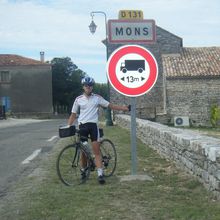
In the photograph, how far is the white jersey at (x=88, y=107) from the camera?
322 inches

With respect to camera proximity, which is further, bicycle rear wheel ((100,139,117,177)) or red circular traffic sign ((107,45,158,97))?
bicycle rear wheel ((100,139,117,177))

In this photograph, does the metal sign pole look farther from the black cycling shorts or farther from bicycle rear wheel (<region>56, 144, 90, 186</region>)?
bicycle rear wheel (<region>56, 144, 90, 186</region>)

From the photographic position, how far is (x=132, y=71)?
26.3ft

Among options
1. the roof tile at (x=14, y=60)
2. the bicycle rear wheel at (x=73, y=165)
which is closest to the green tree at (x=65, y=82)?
the roof tile at (x=14, y=60)

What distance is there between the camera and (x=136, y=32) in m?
8.23

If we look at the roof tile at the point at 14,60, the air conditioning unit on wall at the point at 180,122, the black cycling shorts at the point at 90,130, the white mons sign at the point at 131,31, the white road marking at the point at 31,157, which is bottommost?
the air conditioning unit on wall at the point at 180,122

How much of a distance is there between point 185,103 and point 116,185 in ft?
112

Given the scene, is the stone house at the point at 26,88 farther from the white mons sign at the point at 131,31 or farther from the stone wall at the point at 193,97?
the white mons sign at the point at 131,31

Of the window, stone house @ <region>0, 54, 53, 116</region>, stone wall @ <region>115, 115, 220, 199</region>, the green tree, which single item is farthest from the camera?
the green tree

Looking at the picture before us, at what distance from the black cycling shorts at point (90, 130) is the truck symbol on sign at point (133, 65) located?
1.07 m

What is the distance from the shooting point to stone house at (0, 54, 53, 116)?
67.5m

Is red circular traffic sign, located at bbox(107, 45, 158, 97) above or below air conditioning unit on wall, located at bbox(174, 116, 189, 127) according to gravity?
above

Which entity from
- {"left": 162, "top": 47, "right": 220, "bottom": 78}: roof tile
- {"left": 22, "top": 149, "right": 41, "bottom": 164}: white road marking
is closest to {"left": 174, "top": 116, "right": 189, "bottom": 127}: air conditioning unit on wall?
{"left": 162, "top": 47, "right": 220, "bottom": 78}: roof tile

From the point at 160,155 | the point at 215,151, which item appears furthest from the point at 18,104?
the point at 215,151
